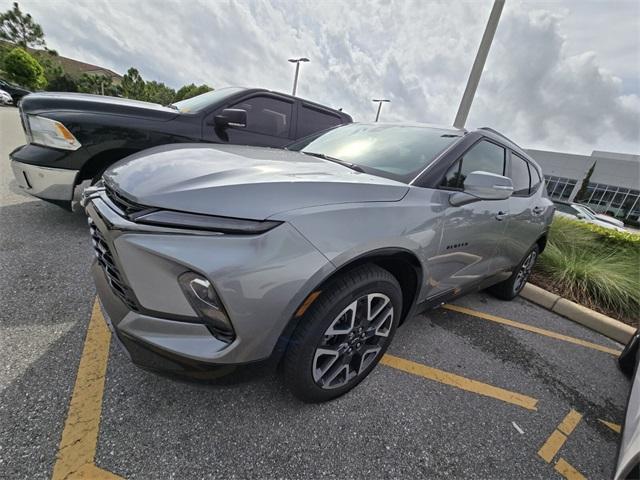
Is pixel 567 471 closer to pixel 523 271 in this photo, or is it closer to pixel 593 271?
pixel 523 271

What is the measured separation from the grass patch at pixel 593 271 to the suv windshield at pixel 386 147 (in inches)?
133

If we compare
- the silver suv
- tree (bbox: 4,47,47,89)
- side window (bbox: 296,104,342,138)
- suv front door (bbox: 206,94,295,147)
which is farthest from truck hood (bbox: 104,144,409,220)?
tree (bbox: 4,47,47,89)

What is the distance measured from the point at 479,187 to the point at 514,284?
2274 mm

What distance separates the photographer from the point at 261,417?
5.31 feet

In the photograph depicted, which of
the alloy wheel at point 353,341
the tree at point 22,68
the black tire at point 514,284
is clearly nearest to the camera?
the alloy wheel at point 353,341

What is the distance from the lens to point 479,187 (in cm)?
195

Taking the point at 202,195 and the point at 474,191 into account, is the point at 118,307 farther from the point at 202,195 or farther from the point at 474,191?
the point at 474,191

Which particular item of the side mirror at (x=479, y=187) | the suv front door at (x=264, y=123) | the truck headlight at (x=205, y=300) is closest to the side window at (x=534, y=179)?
the side mirror at (x=479, y=187)

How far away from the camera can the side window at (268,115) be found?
3857 mm

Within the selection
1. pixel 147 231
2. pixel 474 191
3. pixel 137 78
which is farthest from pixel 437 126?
pixel 137 78

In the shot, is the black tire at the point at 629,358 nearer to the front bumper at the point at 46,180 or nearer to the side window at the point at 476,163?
the side window at the point at 476,163

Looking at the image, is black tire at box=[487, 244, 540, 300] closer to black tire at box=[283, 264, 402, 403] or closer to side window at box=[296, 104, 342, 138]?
→ black tire at box=[283, 264, 402, 403]

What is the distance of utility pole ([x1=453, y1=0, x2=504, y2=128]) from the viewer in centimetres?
661

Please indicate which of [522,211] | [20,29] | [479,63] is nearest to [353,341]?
[522,211]
